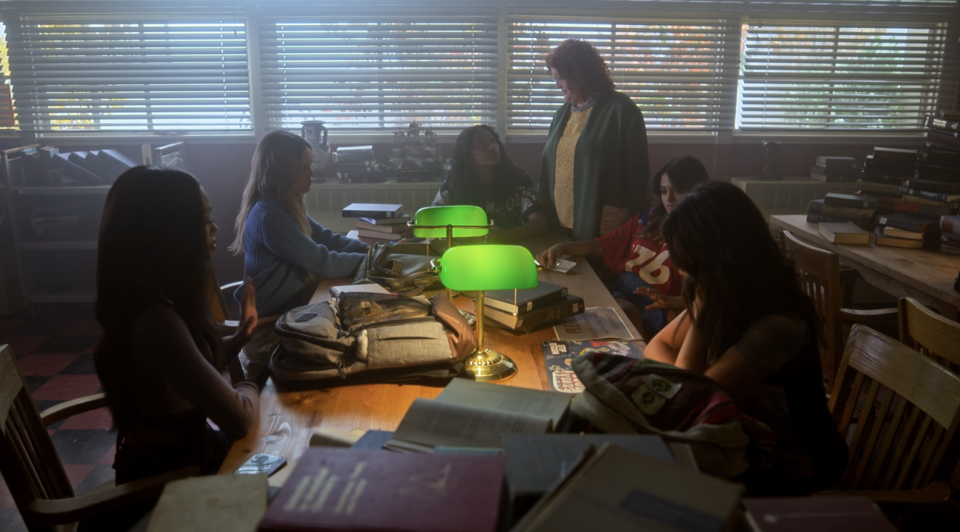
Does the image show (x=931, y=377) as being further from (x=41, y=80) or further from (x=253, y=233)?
(x=41, y=80)

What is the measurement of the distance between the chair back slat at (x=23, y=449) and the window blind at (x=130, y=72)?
315cm

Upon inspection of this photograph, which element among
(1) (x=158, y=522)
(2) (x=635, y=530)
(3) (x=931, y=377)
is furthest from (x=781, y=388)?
(1) (x=158, y=522)

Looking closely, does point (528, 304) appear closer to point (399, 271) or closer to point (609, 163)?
point (399, 271)

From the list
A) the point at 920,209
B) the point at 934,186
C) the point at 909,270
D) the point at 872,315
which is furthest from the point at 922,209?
the point at 872,315

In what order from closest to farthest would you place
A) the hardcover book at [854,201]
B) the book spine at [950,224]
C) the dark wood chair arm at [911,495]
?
the dark wood chair arm at [911,495]
the book spine at [950,224]
the hardcover book at [854,201]

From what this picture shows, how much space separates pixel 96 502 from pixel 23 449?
0.82 feet

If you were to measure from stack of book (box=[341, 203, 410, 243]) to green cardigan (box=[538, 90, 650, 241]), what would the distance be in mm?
808

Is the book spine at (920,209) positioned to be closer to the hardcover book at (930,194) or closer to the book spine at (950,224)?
the hardcover book at (930,194)

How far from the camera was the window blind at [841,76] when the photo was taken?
14.5 ft

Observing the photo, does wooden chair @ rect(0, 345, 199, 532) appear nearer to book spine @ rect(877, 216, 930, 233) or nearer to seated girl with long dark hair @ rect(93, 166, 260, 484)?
seated girl with long dark hair @ rect(93, 166, 260, 484)

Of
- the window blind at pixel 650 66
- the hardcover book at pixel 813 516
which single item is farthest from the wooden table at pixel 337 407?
the window blind at pixel 650 66

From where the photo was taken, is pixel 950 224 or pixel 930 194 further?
pixel 930 194

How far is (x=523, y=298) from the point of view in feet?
6.42

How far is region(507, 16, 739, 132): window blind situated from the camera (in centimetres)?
431
